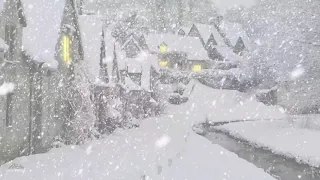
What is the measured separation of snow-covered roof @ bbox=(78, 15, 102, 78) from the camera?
22.2 metres

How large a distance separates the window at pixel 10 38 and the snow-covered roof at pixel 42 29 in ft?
2.23

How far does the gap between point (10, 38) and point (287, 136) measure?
2173cm

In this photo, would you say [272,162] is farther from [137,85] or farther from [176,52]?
[176,52]

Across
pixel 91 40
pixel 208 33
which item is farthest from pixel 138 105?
pixel 208 33

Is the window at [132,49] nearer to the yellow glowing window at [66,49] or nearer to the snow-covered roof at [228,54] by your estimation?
the snow-covered roof at [228,54]

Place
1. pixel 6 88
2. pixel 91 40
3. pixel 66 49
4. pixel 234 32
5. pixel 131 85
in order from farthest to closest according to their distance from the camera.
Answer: pixel 234 32
pixel 131 85
pixel 91 40
pixel 66 49
pixel 6 88

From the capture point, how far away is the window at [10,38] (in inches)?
549

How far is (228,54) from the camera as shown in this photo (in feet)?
205

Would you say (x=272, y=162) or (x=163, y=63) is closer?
(x=272, y=162)

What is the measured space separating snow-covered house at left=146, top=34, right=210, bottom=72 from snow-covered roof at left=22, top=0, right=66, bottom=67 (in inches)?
1630

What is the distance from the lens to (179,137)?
26938mm

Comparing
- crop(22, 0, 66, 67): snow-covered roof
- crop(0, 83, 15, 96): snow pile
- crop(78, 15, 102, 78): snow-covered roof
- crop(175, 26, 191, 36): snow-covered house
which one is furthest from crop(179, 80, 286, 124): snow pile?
crop(0, 83, 15, 96): snow pile

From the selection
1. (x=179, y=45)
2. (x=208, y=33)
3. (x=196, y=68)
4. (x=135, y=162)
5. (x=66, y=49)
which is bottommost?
(x=196, y=68)

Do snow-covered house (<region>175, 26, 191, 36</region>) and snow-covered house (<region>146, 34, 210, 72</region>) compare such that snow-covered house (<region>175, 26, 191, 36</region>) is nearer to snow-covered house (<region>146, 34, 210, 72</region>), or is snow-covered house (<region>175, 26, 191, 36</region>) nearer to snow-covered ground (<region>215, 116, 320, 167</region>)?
snow-covered house (<region>146, 34, 210, 72</region>)
